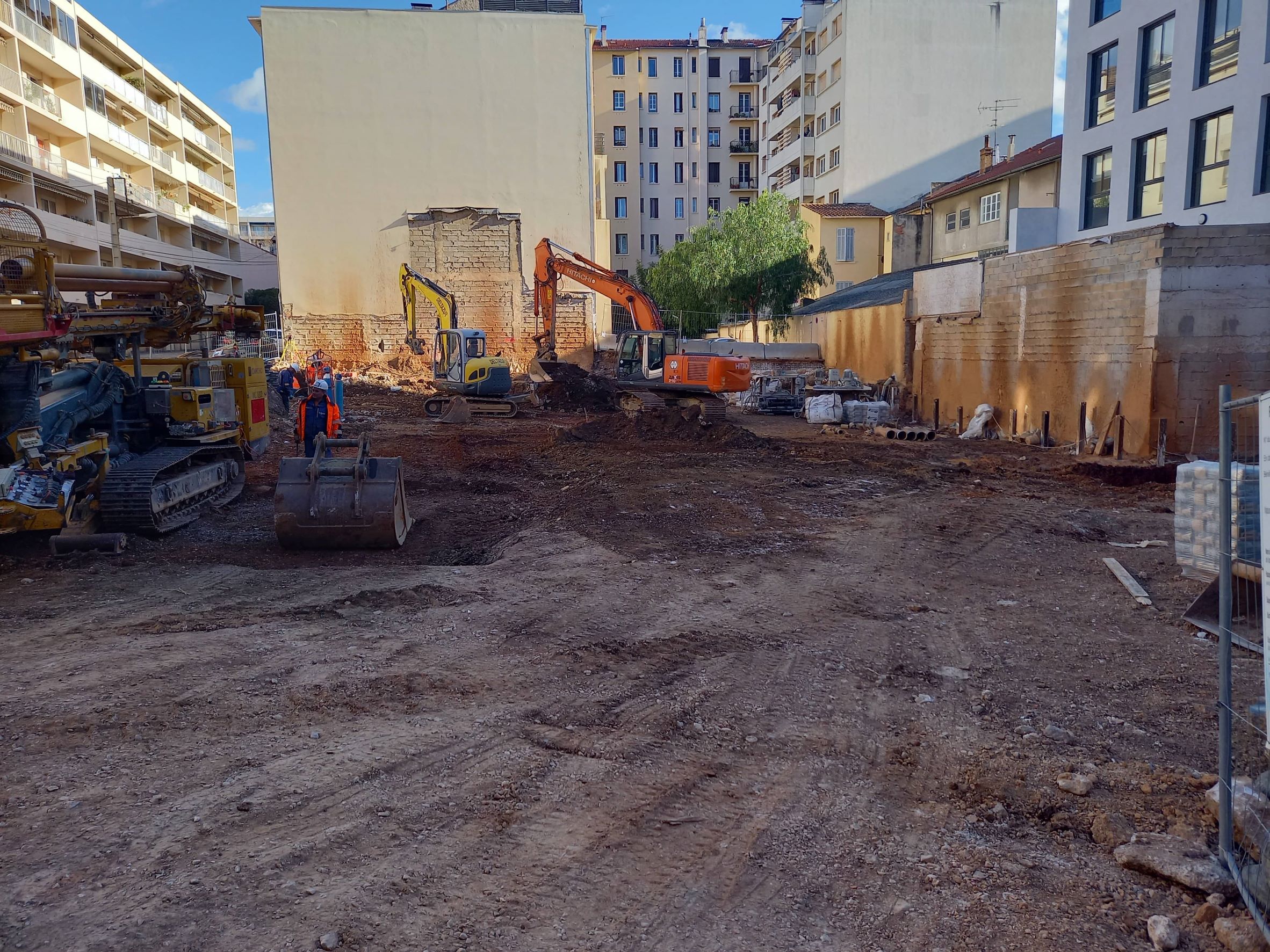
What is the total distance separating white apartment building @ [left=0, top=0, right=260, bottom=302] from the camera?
35.4 metres

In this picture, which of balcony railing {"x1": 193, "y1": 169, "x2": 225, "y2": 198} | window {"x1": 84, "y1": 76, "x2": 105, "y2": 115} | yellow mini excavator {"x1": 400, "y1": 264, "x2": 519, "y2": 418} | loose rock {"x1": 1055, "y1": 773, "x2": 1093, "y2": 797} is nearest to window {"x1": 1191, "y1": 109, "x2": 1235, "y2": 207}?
yellow mini excavator {"x1": 400, "y1": 264, "x2": 519, "y2": 418}

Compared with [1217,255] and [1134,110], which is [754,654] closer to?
[1217,255]

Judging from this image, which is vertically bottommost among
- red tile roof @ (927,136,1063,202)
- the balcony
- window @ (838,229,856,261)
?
window @ (838,229,856,261)

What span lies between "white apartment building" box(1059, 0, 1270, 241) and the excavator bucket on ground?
18.7 m

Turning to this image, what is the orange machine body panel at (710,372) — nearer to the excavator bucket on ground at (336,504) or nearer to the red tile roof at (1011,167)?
the excavator bucket on ground at (336,504)

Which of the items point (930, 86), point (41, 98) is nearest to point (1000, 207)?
point (930, 86)

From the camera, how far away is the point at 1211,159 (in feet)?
71.0

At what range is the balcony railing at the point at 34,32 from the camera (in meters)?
35.4

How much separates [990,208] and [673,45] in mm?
39277

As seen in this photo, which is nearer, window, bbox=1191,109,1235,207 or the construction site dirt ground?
the construction site dirt ground

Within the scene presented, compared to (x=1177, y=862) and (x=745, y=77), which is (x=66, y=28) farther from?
(x=1177, y=862)

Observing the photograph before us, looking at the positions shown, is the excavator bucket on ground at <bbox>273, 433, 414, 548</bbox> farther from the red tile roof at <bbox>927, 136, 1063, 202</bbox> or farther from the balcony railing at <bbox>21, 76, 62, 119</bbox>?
the balcony railing at <bbox>21, 76, 62, 119</bbox>

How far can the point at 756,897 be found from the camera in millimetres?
3586

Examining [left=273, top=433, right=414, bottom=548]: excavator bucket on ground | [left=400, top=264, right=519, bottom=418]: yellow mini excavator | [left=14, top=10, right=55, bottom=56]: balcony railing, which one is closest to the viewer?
[left=273, top=433, right=414, bottom=548]: excavator bucket on ground
